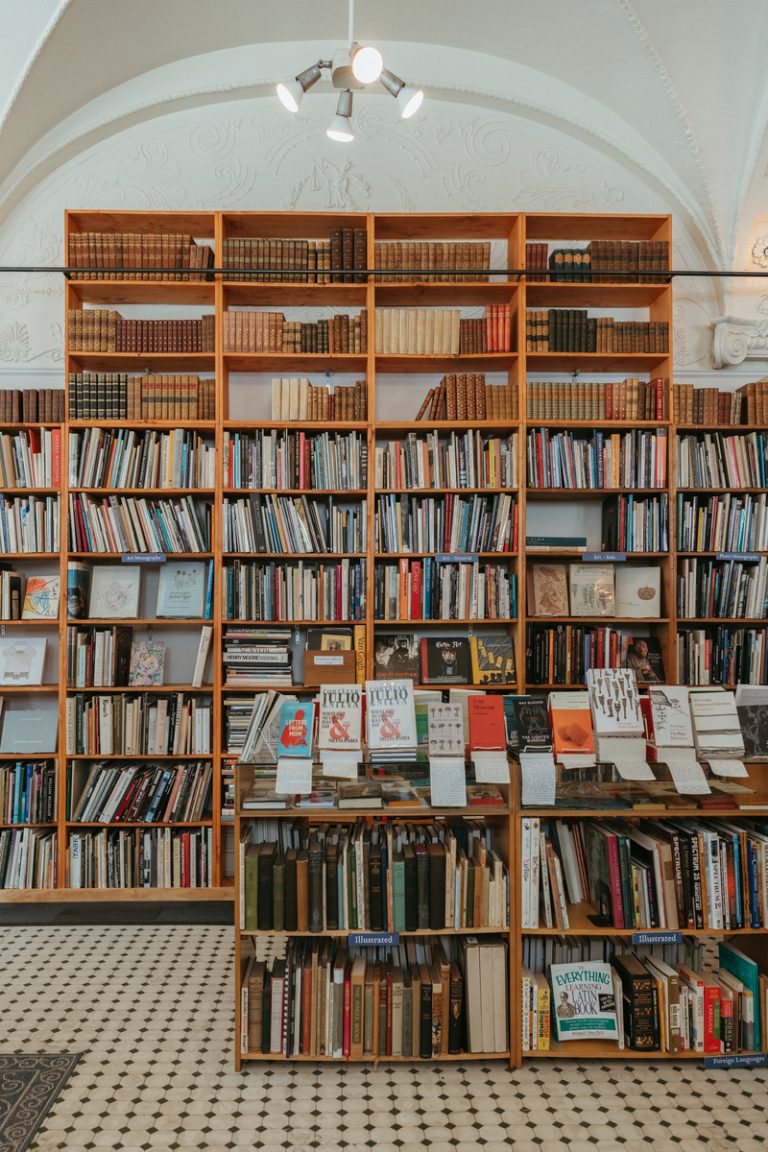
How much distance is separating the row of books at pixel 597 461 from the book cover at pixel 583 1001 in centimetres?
263

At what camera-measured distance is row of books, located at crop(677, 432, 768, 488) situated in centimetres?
471

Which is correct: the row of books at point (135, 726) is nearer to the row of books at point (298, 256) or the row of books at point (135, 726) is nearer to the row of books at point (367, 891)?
the row of books at point (367, 891)

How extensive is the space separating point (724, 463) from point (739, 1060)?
3168 mm

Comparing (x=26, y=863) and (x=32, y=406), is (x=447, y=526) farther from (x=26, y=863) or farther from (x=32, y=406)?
(x=26, y=863)

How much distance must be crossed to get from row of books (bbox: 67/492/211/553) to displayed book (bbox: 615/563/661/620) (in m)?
2.49

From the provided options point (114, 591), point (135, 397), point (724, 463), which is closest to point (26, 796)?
point (114, 591)

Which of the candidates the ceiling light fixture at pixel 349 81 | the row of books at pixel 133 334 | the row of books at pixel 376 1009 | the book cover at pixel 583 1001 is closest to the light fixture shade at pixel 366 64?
the ceiling light fixture at pixel 349 81

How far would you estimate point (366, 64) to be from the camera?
10.3 feet

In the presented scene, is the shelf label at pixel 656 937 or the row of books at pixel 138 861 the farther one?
the row of books at pixel 138 861

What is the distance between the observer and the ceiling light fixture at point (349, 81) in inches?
123

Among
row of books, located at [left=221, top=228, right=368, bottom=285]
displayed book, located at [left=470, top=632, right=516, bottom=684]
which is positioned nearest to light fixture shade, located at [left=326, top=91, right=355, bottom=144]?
row of books, located at [left=221, top=228, right=368, bottom=285]

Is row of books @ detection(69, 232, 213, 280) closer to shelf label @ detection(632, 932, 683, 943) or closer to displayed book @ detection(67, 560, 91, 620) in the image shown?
displayed book @ detection(67, 560, 91, 620)

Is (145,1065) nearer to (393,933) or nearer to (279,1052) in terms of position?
(279,1052)

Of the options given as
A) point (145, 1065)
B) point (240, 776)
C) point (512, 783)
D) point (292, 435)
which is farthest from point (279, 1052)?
point (292, 435)
